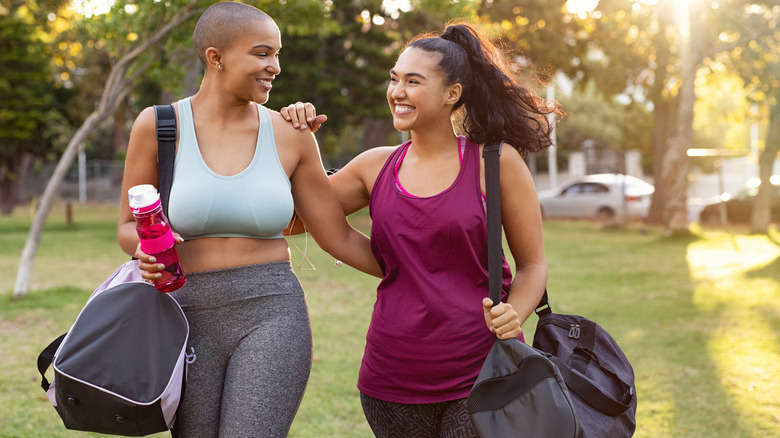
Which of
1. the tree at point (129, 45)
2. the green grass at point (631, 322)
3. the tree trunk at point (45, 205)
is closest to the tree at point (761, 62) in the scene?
the green grass at point (631, 322)

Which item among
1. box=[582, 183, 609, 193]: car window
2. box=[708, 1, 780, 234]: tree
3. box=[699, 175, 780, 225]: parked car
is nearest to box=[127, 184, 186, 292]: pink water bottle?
box=[708, 1, 780, 234]: tree

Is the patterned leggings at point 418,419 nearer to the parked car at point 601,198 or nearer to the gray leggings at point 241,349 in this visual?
the gray leggings at point 241,349

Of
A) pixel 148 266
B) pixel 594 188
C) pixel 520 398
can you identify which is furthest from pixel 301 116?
pixel 594 188

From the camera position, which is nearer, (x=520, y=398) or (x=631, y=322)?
(x=520, y=398)

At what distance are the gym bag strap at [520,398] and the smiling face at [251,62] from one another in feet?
3.37

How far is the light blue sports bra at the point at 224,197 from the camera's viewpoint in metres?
2.61

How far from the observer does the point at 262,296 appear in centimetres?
268

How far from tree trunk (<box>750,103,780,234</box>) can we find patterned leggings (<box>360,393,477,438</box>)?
60.9 feet

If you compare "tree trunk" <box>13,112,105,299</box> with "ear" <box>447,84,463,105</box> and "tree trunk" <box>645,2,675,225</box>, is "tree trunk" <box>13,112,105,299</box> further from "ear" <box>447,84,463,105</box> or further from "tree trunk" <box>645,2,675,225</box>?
"tree trunk" <box>645,2,675,225</box>

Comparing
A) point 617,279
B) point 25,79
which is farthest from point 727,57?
point 25,79

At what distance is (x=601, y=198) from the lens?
88.3 feet

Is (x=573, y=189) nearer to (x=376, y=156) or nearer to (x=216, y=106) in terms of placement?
(x=376, y=156)

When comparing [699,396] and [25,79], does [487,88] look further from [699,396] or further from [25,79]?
[25,79]

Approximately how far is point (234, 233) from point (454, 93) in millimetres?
888
